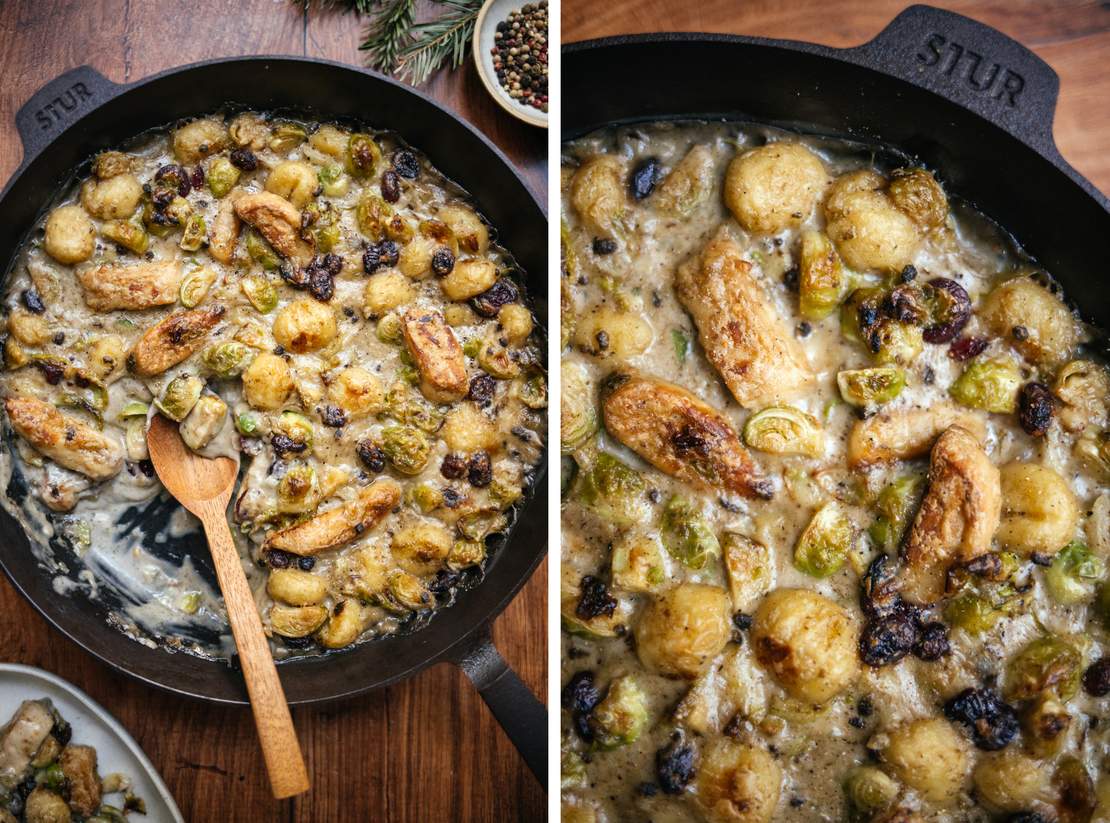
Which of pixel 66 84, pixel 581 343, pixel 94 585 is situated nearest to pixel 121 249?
pixel 66 84

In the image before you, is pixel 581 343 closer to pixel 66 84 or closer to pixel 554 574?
pixel 554 574

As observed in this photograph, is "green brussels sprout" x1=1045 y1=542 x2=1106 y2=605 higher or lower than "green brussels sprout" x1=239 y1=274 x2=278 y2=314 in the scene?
higher

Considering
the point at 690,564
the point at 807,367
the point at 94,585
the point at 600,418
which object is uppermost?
the point at 807,367

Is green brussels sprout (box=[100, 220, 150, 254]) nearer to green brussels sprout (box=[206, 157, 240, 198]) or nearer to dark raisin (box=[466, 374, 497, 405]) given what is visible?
green brussels sprout (box=[206, 157, 240, 198])

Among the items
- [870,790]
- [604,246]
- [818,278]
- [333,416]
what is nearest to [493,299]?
[333,416]

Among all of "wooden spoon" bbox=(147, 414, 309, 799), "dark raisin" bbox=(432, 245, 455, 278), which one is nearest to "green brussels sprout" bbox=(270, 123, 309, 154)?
"dark raisin" bbox=(432, 245, 455, 278)

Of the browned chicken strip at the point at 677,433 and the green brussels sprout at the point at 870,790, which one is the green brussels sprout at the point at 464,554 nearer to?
the browned chicken strip at the point at 677,433
